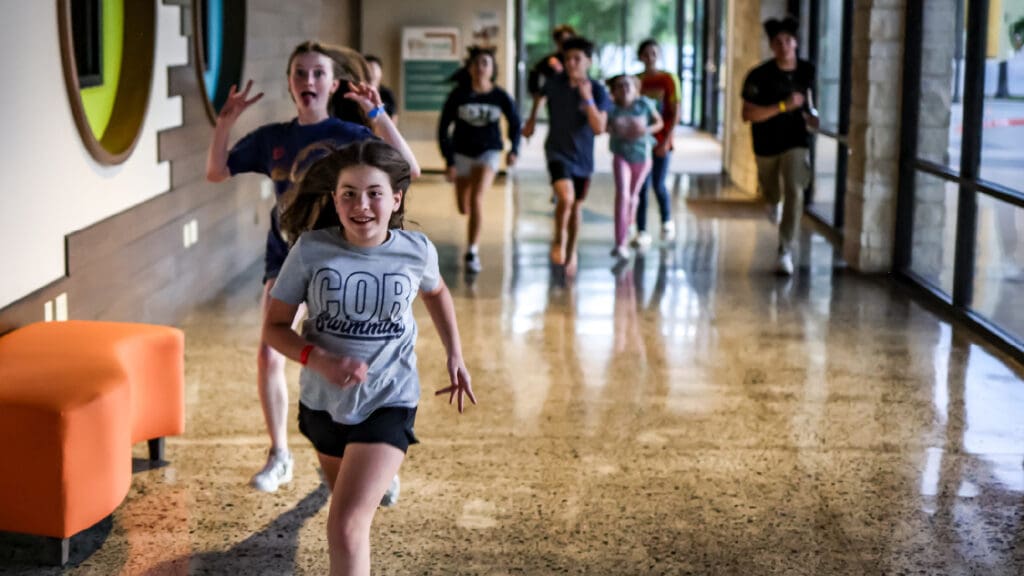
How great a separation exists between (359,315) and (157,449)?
1960mm

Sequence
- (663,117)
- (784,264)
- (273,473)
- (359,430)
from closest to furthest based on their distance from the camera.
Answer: (359,430) → (273,473) → (784,264) → (663,117)

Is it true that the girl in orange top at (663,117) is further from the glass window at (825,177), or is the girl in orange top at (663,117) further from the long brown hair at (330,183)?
the long brown hair at (330,183)

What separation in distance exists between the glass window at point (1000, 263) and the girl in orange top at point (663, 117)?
261 centimetres

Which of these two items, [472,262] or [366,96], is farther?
[472,262]

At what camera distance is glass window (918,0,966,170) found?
875 cm

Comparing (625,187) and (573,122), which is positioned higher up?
(573,122)

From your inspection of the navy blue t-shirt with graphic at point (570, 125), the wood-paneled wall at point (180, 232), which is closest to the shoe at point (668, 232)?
the navy blue t-shirt with graphic at point (570, 125)

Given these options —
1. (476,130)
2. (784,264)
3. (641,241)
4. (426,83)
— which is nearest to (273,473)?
(476,130)

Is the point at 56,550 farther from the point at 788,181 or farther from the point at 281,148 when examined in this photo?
the point at 788,181

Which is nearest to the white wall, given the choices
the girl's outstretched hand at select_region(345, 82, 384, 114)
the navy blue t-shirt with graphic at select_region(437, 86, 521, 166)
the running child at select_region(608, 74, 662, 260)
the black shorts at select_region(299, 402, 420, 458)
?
the girl's outstretched hand at select_region(345, 82, 384, 114)

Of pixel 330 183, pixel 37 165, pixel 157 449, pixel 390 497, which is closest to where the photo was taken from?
pixel 330 183

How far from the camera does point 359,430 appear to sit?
11.0 feet

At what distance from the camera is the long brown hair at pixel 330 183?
339cm

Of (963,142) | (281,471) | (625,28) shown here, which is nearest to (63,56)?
(281,471)
